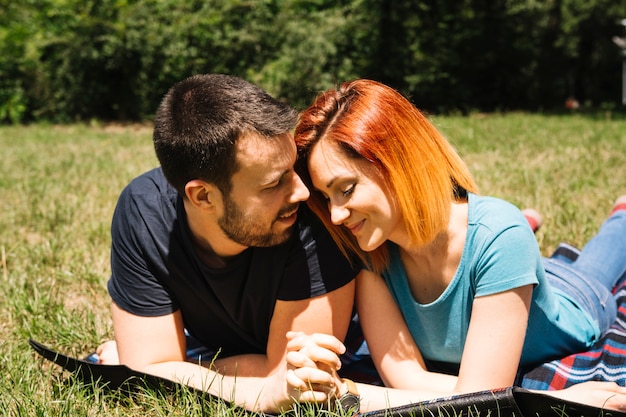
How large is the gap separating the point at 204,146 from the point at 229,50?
12.9 meters

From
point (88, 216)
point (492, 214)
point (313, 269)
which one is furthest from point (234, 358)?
point (88, 216)

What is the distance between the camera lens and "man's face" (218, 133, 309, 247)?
7.98 ft

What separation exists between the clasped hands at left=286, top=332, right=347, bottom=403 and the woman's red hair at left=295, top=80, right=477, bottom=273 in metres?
0.53

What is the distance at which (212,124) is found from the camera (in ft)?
7.96

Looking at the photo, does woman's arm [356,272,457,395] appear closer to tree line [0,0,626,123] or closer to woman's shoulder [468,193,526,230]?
woman's shoulder [468,193,526,230]

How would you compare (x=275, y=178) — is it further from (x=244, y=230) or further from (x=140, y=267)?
(x=140, y=267)

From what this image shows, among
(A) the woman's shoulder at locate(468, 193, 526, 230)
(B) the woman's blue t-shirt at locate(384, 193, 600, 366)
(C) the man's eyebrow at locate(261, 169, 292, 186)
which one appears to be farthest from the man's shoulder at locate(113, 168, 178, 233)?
(A) the woman's shoulder at locate(468, 193, 526, 230)

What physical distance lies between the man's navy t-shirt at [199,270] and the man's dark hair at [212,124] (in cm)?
28

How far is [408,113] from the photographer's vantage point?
2.44 metres

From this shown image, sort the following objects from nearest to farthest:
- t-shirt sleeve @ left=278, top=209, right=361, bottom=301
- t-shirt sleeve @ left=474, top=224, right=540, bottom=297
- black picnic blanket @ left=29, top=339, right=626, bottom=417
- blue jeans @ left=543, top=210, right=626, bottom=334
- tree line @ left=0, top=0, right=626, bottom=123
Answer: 1. black picnic blanket @ left=29, top=339, right=626, bottom=417
2. t-shirt sleeve @ left=474, top=224, right=540, bottom=297
3. t-shirt sleeve @ left=278, top=209, right=361, bottom=301
4. blue jeans @ left=543, top=210, right=626, bottom=334
5. tree line @ left=0, top=0, right=626, bottom=123

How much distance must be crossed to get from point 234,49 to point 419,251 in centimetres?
1297

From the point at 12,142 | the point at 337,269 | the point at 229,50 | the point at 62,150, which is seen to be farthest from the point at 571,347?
the point at 229,50

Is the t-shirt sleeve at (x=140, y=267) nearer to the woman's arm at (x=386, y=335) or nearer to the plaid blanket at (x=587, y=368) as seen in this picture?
the woman's arm at (x=386, y=335)

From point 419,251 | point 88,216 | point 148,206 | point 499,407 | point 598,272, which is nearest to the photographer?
point 499,407
